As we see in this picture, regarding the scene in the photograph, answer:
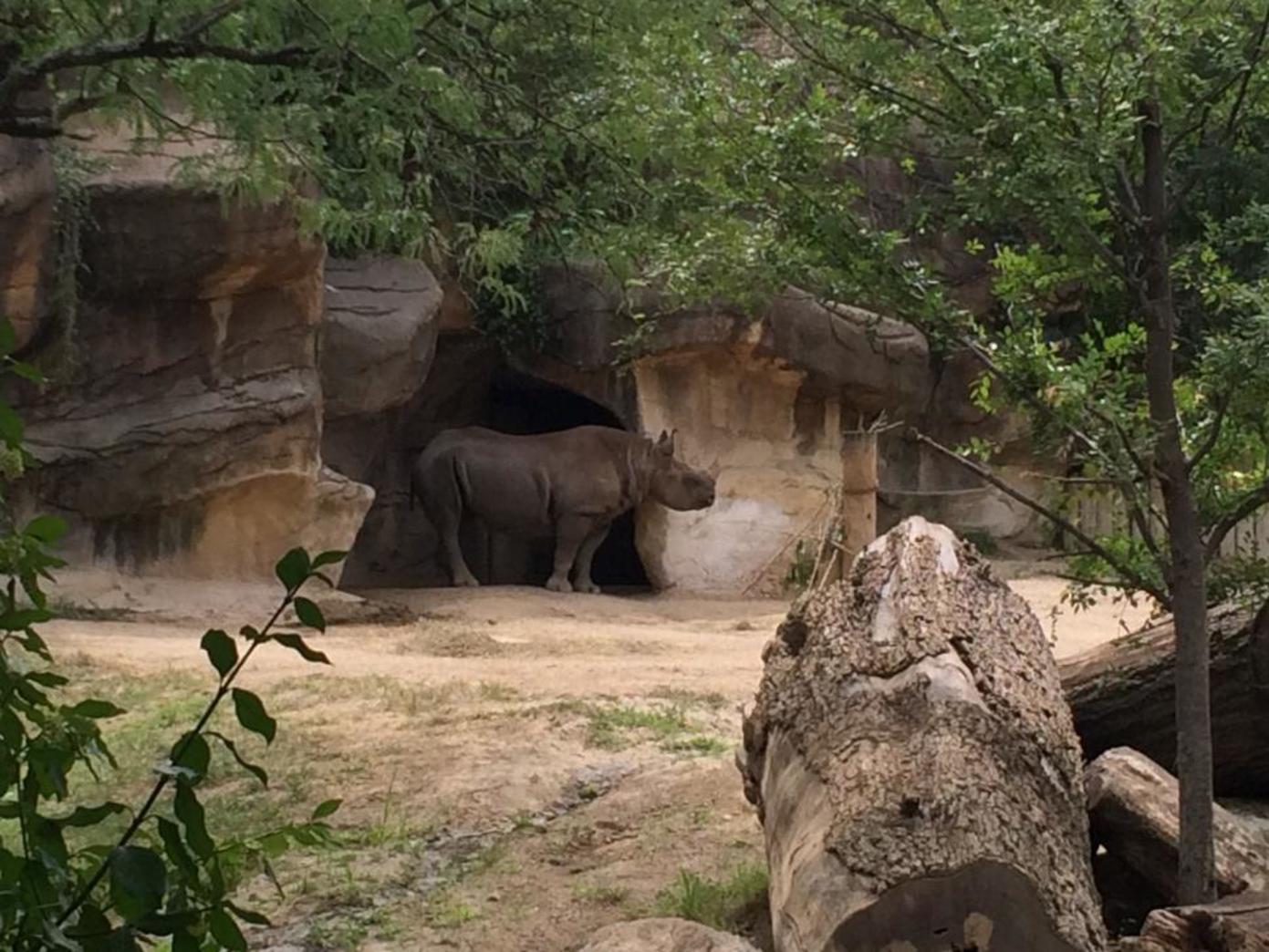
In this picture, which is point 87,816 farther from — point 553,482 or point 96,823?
point 553,482

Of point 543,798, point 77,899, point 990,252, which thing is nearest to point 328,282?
point 990,252

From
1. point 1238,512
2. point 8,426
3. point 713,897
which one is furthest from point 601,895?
point 8,426

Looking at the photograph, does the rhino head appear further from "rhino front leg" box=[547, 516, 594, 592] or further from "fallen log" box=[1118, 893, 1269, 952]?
"fallen log" box=[1118, 893, 1269, 952]

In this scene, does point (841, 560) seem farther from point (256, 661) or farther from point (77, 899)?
point (77, 899)

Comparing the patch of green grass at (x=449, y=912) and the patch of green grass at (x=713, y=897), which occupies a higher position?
the patch of green grass at (x=713, y=897)

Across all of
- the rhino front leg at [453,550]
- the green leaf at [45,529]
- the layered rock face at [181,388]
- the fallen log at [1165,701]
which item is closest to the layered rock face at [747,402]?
the rhino front leg at [453,550]

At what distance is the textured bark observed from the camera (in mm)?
4277

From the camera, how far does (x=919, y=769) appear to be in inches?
142

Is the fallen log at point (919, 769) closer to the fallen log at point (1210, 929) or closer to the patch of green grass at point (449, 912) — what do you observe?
the fallen log at point (1210, 929)

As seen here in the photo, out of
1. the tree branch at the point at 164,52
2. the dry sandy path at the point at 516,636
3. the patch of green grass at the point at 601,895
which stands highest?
the tree branch at the point at 164,52

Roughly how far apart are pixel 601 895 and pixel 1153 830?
1618 millimetres

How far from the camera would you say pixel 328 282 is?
44.5 ft

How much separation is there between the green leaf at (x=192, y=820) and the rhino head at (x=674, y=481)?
14.2m

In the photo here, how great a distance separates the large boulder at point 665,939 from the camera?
3654mm
